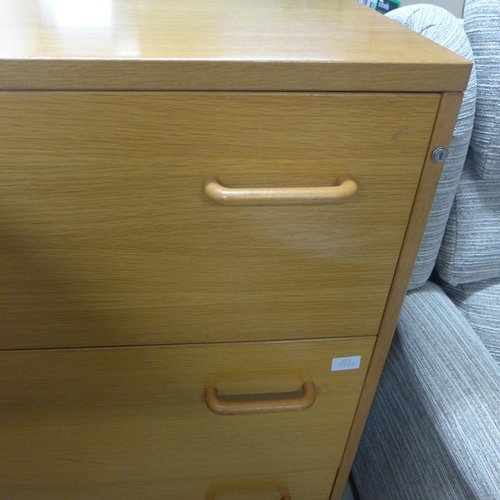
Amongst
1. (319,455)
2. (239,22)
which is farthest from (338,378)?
(239,22)

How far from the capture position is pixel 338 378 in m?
0.55

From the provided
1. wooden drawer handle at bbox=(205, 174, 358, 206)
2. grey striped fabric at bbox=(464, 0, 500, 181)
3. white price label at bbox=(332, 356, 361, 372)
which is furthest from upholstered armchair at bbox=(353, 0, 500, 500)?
wooden drawer handle at bbox=(205, 174, 358, 206)

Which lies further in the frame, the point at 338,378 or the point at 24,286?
the point at 338,378

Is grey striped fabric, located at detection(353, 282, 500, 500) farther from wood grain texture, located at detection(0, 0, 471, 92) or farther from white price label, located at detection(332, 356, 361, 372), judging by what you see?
wood grain texture, located at detection(0, 0, 471, 92)

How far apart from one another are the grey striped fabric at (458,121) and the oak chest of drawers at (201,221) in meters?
0.09

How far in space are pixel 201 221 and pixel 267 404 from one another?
0.24 metres

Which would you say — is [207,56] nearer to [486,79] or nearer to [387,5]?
[486,79]

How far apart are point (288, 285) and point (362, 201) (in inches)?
4.3

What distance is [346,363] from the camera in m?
0.53

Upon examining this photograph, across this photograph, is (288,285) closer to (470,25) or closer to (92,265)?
(92,265)

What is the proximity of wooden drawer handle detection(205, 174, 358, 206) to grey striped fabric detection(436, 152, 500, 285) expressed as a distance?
328mm

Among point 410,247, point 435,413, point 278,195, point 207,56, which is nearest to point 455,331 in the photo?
point 435,413

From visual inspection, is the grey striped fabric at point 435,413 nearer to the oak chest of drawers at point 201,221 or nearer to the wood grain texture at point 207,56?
the oak chest of drawers at point 201,221

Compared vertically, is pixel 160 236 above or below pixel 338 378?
above
